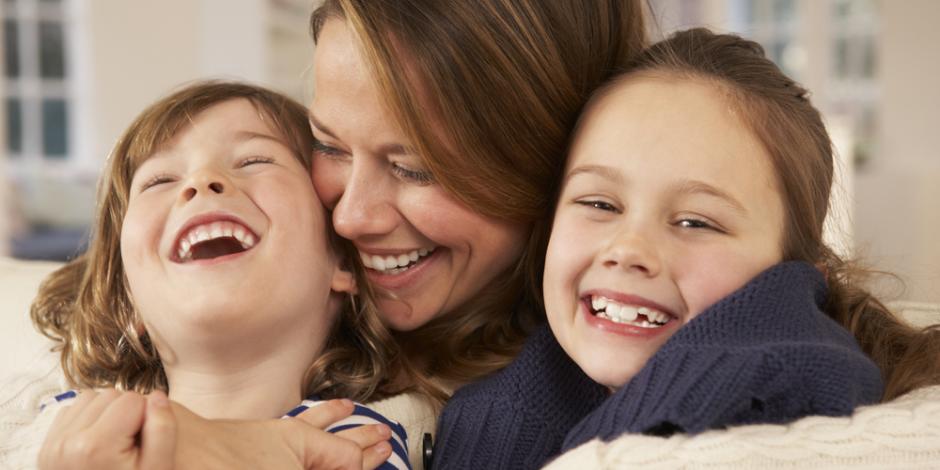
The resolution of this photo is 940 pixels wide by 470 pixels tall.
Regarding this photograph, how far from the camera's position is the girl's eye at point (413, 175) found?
61.4 inches

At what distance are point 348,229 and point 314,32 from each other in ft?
1.44

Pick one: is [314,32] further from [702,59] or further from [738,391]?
[738,391]

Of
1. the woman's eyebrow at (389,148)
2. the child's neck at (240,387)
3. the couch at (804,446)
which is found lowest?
the child's neck at (240,387)

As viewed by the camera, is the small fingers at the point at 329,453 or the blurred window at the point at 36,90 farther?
the blurred window at the point at 36,90

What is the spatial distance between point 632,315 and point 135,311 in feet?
2.83

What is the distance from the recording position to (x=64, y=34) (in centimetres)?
729

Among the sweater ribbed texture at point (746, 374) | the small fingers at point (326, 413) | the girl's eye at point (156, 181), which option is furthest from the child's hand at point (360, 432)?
the girl's eye at point (156, 181)

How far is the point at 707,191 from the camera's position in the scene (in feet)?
4.15

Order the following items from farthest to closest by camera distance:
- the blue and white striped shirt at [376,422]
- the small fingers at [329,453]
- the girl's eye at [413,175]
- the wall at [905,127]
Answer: the wall at [905,127] → the girl's eye at [413,175] → the blue and white striped shirt at [376,422] → the small fingers at [329,453]

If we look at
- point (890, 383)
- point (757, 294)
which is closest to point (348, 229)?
point (757, 294)

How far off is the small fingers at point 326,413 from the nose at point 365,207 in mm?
285

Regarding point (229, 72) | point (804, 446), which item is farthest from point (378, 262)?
point (229, 72)

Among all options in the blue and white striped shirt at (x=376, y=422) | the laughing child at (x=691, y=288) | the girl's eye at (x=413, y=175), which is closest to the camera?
the laughing child at (x=691, y=288)

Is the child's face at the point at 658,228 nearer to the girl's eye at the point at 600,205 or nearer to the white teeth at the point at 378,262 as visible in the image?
the girl's eye at the point at 600,205
